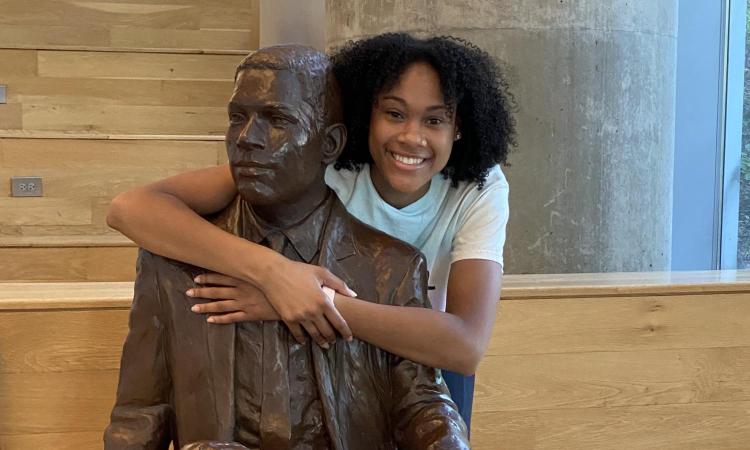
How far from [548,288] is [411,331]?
940mm

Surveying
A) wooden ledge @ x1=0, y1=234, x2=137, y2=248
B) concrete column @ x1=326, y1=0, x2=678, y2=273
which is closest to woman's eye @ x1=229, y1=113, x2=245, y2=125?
concrete column @ x1=326, y1=0, x2=678, y2=273

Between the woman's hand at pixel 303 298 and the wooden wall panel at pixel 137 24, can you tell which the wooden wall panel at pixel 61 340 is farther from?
the wooden wall panel at pixel 137 24

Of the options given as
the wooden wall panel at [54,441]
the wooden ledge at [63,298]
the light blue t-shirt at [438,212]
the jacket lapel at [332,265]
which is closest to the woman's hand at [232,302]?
the jacket lapel at [332,265]

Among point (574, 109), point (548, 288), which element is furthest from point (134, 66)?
point (548, 288)

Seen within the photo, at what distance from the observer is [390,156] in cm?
169

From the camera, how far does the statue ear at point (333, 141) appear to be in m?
1.56

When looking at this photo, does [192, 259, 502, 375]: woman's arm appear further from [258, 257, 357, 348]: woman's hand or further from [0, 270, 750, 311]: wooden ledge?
[0, 270, 750, 311]: wooden ledge

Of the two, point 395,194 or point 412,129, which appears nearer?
point 412,129

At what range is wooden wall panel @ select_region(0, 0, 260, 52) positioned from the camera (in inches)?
184

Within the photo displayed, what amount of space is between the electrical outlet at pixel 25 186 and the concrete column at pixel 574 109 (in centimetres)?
133

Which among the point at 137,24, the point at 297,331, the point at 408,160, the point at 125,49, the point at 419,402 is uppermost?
the point at 137,24

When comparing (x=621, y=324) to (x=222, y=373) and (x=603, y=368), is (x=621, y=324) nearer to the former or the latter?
(x=603, y=368)

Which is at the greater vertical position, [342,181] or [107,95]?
[107,95]

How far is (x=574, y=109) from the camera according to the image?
119 inches
